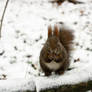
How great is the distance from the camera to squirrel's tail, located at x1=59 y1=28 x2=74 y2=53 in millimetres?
2068

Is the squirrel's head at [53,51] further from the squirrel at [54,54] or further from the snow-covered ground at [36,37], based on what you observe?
the snow-covered ground at [36,37]

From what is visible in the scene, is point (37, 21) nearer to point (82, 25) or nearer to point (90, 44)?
point (82, 25)

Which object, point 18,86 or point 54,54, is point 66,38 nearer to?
point 54,54

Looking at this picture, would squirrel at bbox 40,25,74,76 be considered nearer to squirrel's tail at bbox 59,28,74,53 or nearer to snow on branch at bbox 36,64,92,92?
squirrel's tail at bbox 59,28,74,53

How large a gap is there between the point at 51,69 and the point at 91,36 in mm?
1813

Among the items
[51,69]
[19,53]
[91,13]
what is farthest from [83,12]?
[51,69]

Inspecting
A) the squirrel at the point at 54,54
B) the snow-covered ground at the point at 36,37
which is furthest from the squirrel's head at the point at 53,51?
the snow-covered ground at the point at 36,37

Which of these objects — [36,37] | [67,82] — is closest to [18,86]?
[67,82]

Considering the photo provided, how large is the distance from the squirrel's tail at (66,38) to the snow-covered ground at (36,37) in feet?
0.31

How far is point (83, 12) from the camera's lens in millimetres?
4578

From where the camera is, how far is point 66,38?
6.81ft

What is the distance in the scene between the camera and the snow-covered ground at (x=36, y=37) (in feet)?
7.27

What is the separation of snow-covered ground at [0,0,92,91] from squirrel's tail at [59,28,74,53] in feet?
0.31

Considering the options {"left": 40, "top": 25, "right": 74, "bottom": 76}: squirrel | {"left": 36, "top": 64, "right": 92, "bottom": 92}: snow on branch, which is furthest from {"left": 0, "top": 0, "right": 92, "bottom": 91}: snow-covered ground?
{"left": 40, "top": 25, "right": 74, "bottom": 76}: squirrel
